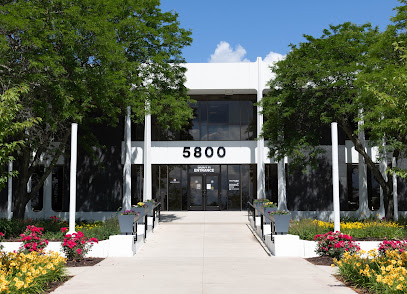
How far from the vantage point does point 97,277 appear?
9305mm

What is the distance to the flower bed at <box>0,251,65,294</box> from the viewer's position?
696 cm

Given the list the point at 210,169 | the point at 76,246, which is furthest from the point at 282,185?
the point at 76,246

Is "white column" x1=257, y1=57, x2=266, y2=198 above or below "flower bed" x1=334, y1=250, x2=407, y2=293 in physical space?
above

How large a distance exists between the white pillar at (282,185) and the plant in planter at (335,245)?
595 inches

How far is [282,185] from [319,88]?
31.9ft

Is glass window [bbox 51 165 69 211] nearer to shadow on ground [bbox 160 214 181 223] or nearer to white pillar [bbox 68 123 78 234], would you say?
shadow on ground [bbox 160 214 181 223]

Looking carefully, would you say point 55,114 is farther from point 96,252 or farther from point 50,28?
point 96,252

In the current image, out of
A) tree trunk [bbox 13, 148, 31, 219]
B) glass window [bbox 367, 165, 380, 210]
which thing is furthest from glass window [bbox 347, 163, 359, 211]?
tree trunk [bbox 13, 148, 31, 219]

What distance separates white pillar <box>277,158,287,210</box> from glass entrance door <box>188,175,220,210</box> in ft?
15.6

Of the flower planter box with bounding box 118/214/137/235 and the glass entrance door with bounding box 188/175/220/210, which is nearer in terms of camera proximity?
the flower planter box with bounding box 118/214/137/235

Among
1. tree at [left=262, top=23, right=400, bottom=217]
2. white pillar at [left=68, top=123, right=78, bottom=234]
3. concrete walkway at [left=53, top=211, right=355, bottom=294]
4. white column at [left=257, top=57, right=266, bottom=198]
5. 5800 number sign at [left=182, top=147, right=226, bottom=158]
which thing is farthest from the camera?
5800 number sign at [left=182, top=147, right=226, bottom=158]

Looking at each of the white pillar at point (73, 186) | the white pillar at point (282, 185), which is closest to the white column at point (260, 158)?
the white pillar at point (282, 185)

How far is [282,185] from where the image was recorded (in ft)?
88.4

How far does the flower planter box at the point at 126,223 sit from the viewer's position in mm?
13305
